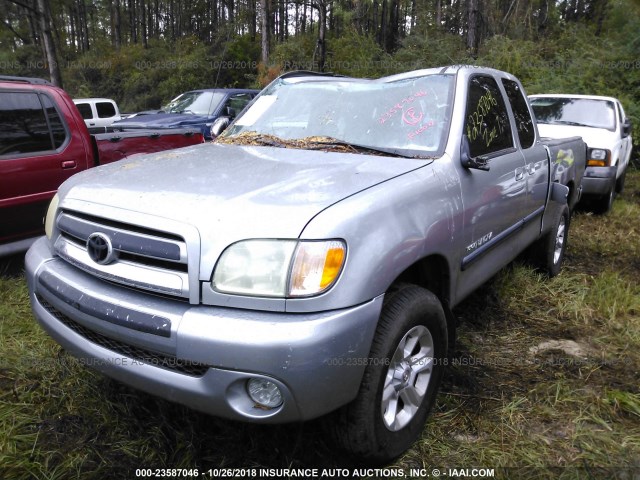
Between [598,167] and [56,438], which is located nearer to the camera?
[56,438]

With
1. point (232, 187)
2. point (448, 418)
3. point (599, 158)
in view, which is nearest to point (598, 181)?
point (599, 158)

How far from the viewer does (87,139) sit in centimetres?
462

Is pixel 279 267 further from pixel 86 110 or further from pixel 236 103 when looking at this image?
pixel 86 110

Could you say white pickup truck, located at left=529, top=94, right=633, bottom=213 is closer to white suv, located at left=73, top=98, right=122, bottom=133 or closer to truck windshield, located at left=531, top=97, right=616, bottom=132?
truck windshield, located at left=531, top=97, right=616, bottom=132

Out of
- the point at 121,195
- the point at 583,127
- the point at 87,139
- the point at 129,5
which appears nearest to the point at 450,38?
the point at 583,127

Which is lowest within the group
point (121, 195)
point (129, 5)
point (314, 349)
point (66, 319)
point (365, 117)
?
point (66, 319)

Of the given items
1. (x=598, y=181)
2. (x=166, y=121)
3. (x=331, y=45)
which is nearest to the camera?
(x=598, y=181)

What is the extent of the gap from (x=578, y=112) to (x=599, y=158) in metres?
1.30

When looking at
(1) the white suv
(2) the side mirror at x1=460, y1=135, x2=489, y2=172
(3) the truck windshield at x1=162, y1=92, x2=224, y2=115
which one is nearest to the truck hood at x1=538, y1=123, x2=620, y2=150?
(2) the side mirror at x1=460, y1=135, x2=489, y2=172

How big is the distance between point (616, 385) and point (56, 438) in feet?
9.83

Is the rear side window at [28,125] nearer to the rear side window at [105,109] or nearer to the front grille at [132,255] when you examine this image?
the front grille at [132,255]

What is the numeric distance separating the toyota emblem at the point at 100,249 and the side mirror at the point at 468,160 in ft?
5.83

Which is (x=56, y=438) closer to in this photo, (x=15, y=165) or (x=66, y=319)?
(x=66, y=319)

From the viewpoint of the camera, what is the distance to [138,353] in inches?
77.4
